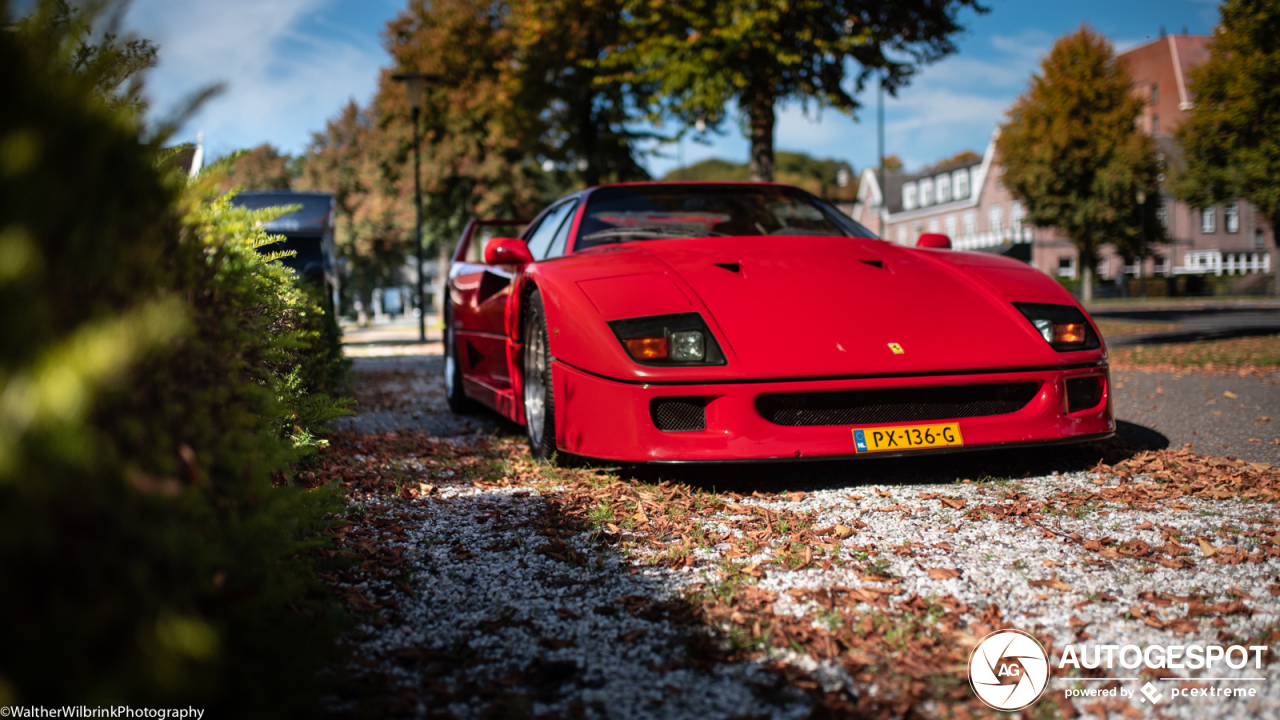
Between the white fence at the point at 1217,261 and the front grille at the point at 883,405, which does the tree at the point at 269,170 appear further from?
the white fence at the point at 1217,261

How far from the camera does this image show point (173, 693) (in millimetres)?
1100

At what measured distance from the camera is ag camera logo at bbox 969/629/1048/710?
1.77 metres

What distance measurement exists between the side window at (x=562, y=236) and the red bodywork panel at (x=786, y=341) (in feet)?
1.94

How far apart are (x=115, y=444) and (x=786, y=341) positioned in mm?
2545

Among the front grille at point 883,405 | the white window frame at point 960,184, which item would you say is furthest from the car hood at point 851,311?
the white window frame at point 960,184

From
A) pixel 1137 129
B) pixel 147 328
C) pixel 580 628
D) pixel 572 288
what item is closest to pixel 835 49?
pixel 572 288

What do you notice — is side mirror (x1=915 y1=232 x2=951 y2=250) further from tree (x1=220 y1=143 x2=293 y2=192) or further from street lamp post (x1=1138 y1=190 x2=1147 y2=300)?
tree (x1=220 y1=143 x2=293 y2=192)

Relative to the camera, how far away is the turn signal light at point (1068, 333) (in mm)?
3697

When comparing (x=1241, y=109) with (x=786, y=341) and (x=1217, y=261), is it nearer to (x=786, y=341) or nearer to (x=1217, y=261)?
(x=786, y=341)

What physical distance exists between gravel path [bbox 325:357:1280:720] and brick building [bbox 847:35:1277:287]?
40993mm

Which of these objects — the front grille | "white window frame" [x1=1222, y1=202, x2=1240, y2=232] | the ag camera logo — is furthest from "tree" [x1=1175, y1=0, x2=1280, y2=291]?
"white window frame" [x1=1222, y1=202, x2=1240, y2=232]

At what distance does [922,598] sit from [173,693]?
5.89ft

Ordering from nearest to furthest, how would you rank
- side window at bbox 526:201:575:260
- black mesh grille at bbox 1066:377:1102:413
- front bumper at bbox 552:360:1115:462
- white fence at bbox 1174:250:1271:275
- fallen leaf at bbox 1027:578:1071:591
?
fallen leaf at bbox 1027:578:1071:591 < front bumper at bbox 552:360:1115:462 < black mesh grille at bbox 1066:377:1102:413 < side window at bbox 526:201:575:260 < white fence at bbox 1174:250:1271:275

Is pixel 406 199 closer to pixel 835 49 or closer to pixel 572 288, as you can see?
pixel 835 49
